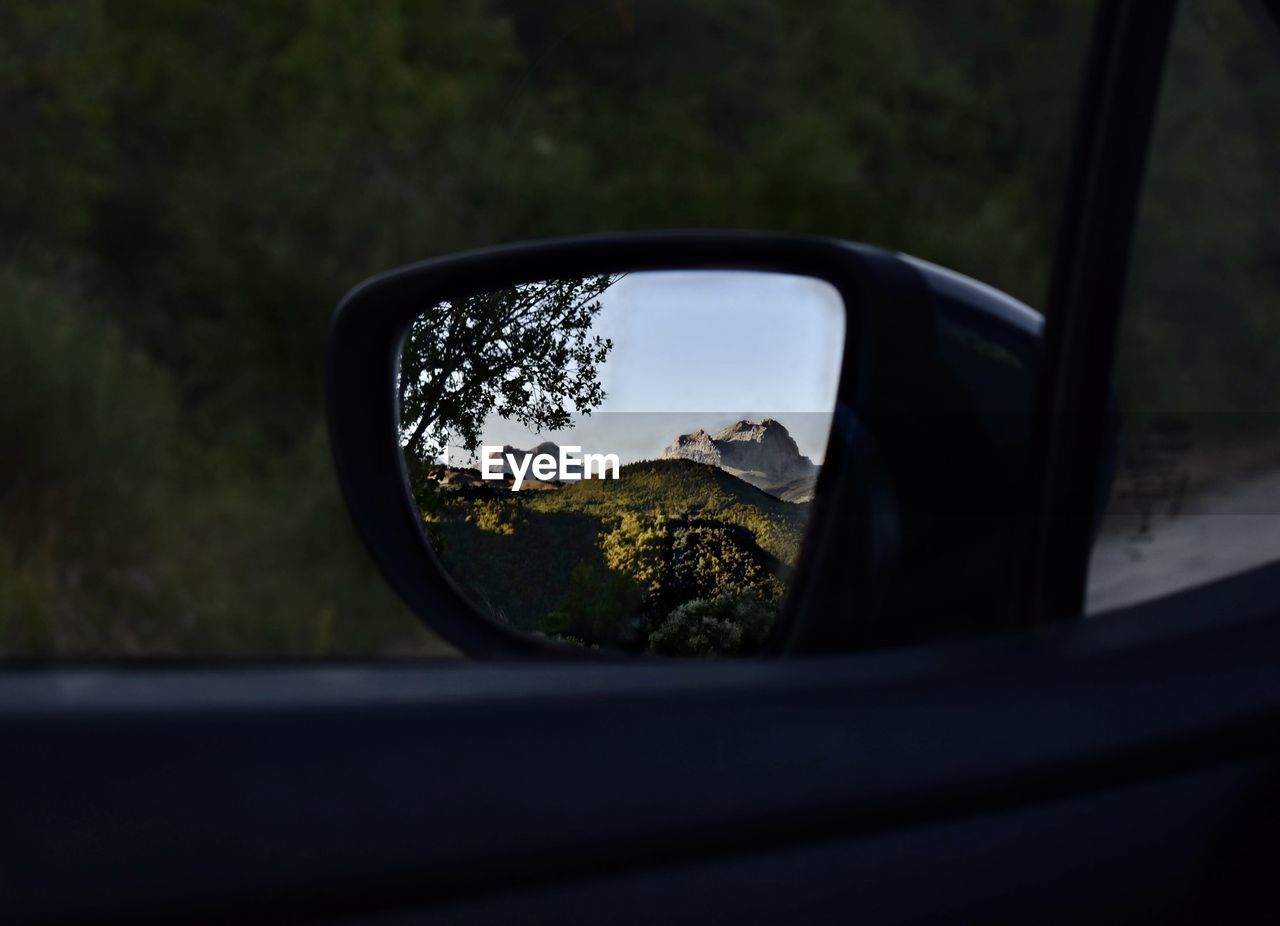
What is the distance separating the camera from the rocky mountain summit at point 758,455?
1270mm

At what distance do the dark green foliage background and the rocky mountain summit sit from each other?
1.57 metres

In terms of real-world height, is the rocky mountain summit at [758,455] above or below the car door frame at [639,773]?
above

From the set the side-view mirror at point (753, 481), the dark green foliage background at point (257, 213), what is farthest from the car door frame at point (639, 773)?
the dark green foliage background at point (257, 213)

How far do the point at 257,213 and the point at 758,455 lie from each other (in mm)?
6659

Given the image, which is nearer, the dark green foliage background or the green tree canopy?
the green tree canopy

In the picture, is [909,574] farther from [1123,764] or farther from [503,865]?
[503,865]

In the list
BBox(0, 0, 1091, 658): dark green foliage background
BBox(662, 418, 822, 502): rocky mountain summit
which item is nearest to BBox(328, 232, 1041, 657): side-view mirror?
BBox(662, 418, 822, 502): rocky mountain summit

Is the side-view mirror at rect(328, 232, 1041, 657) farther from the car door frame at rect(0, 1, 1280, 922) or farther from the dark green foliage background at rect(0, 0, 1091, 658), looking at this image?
the dark green foliage background at rect(0, 0, 1091, 658)

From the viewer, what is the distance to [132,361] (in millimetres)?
6680

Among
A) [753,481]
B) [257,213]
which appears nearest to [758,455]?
[753,481]

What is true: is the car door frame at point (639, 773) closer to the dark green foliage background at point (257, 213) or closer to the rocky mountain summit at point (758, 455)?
the rocky mountain summit at point (758, 455)

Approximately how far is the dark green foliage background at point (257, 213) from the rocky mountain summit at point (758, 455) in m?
1.57

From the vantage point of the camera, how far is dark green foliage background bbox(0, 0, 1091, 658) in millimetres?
3551

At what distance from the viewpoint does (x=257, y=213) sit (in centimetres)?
744
